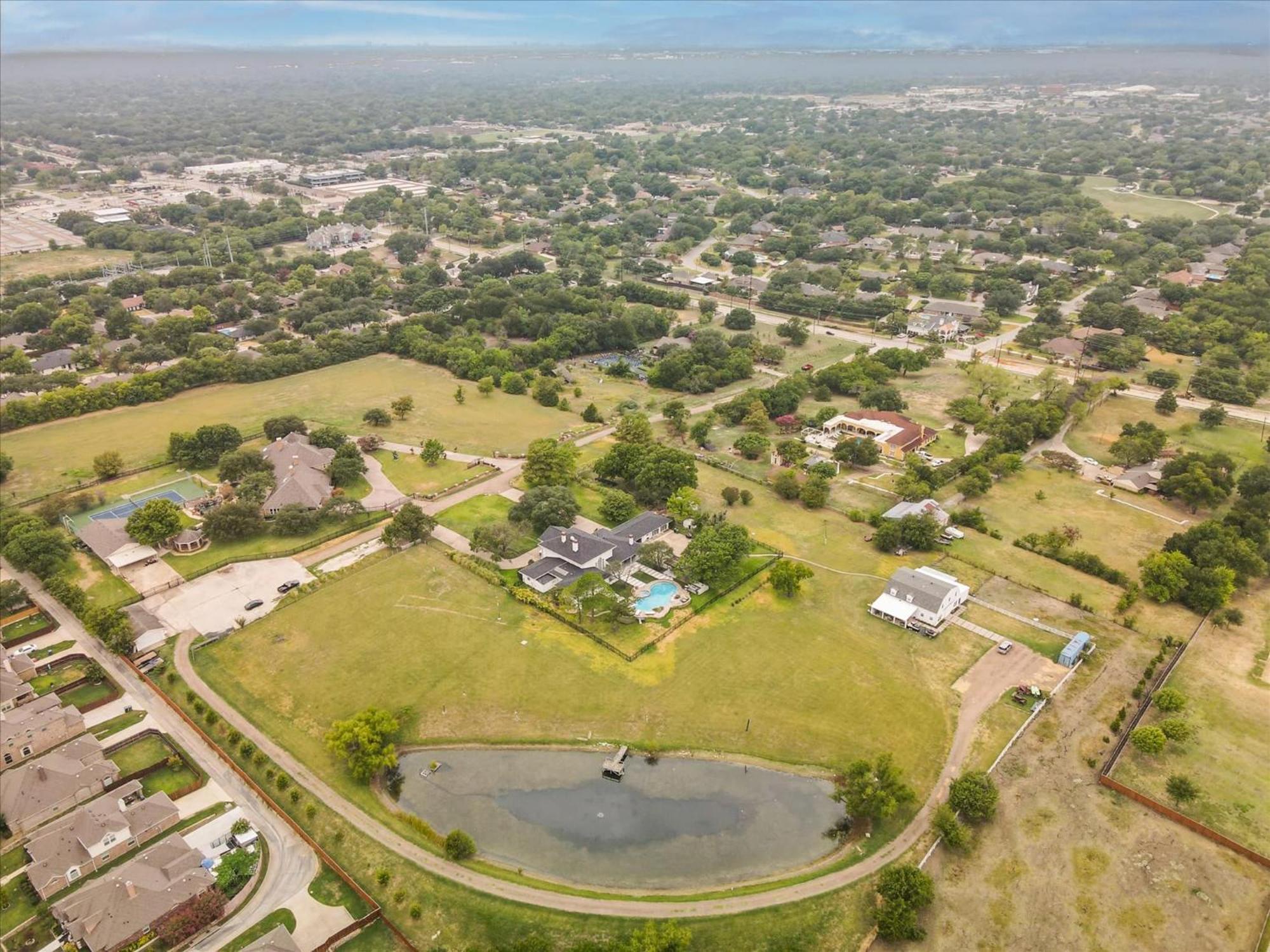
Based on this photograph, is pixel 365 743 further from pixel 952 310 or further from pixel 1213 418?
pixel 952 310

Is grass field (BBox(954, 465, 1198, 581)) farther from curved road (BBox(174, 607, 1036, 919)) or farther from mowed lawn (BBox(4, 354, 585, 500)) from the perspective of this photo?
mowed lawn (BBox(4, 354, 585, 500))

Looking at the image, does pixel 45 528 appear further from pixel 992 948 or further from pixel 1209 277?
pixel 1209 277

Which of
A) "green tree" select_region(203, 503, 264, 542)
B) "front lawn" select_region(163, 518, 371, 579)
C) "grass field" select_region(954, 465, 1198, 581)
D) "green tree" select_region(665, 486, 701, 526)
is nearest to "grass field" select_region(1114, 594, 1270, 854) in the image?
"grass field" select_region(954, 465, 1198, 581)

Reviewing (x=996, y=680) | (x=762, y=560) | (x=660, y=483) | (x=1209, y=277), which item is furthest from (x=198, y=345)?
(x=1209, y=277)

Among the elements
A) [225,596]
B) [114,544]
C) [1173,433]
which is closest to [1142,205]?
[1173,433]

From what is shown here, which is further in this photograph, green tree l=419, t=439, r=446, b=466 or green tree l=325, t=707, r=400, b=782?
green tree l=419, t=439, r=446, b=466

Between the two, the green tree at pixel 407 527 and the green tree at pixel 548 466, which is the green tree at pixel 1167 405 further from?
the green tree at pixel 407 527
